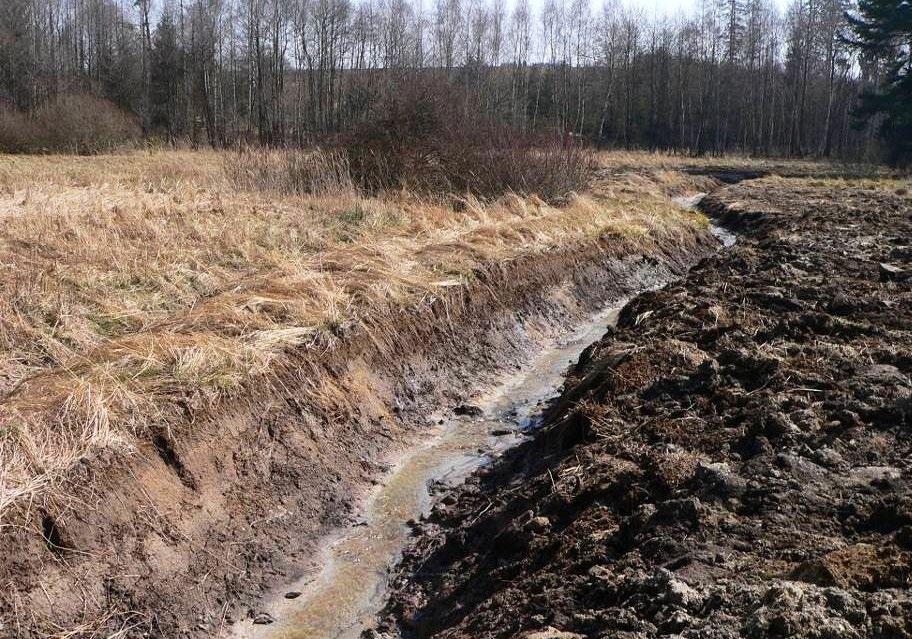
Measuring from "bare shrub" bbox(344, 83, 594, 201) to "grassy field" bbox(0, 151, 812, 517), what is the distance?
0.99 metres

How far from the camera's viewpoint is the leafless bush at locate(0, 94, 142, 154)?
3192 cm

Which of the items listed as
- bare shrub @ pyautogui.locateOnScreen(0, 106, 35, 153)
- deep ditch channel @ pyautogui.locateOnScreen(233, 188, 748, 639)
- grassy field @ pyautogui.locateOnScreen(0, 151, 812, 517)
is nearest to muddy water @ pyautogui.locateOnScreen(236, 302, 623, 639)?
deep ditch channel @ pyautogui.locateOnScreen(233, 188, 748, 639)

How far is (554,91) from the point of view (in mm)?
55875

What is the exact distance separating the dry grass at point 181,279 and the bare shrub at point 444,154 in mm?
1084

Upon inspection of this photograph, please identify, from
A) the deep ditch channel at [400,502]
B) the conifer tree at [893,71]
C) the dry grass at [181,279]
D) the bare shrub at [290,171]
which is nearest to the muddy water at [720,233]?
the dry grass at [181,279]

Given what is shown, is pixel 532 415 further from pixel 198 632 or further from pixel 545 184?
pixel 545 184

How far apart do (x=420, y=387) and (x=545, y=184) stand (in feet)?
28.1

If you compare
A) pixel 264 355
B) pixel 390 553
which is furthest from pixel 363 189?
pixel 390 553

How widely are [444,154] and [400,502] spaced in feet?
33.7

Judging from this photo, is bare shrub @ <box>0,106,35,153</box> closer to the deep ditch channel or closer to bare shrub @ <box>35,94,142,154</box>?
bare shrub @ <box>35,94,142,154</box>

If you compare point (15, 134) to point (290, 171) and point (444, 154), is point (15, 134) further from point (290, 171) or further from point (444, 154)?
point (444, 154)

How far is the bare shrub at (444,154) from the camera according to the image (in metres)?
15.2

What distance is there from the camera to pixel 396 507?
6.07 meters

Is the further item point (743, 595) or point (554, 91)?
point (554, 91)
